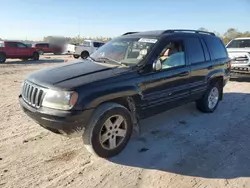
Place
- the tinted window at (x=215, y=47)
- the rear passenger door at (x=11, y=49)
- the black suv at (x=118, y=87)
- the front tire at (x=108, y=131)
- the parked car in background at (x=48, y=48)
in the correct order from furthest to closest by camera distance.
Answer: the parked car in background at (x=48, y=48)
the rear passenger door at (x=11, y=49)
the tinted window at (x=215, y=47)
the front tire at (x=108, y=131)
the black suv at (x=118, y=87)

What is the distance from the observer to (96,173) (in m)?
3.36

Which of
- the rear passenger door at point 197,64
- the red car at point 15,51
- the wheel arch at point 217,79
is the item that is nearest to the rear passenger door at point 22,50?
the red car at point 15,51

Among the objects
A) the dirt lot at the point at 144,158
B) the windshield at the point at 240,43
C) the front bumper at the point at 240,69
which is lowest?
the dirt lot at the point at 144,158

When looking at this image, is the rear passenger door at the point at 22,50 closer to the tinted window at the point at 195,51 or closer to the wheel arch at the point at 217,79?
the wheel arch at the point at 217,79

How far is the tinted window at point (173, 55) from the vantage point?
454 centimetres

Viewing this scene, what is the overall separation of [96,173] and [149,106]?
4.76ft

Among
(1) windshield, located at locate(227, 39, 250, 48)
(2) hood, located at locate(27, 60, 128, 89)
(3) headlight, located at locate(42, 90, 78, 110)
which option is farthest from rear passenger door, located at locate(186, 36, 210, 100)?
(1) windshield, located at locate(227, 39, 250, 48)

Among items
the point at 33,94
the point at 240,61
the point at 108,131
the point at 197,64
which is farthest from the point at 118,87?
the point at 240,61

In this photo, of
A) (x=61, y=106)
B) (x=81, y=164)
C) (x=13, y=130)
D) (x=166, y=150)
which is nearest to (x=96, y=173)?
(x=81, y=164)

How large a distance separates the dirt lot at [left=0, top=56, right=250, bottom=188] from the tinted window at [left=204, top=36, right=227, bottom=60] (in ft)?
5.34

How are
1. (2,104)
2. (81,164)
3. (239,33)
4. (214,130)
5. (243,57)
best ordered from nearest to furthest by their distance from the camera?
(81,164) → (214,130) → (2,104) → (243,57) → (239,33)

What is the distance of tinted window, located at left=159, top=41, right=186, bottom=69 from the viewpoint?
454cm

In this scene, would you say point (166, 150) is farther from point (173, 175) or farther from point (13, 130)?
point (13, 130)

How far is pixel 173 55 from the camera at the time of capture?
15.7 feet
